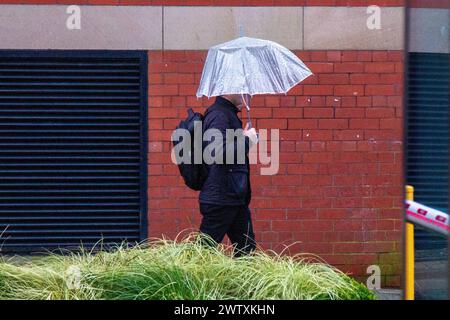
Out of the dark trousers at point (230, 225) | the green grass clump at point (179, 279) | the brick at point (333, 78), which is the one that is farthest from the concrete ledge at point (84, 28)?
the green grass clump at point (179, 279)

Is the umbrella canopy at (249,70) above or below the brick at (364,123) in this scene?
above

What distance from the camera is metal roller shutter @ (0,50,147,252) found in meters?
8.77

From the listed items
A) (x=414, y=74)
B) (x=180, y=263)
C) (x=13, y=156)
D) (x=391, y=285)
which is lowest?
(x=391, y=285)

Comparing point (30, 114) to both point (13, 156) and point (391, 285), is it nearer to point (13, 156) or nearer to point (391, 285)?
point (13, 156)

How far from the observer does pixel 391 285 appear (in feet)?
28.9

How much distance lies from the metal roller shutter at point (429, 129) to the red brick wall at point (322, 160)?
4.48 meters

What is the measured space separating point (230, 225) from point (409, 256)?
102 inches

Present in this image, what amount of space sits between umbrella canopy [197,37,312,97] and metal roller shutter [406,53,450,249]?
9.72 ft

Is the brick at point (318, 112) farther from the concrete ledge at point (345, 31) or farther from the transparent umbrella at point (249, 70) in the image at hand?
the transparent umbrella at point (249, 70)

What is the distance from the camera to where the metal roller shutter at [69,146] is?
877 centimetres

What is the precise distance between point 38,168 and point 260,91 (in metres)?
2.57

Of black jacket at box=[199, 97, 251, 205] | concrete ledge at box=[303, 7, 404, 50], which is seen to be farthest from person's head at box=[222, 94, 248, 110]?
concrete ledge at box=[303, 7, 404, 50]

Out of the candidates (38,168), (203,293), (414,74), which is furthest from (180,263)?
(38,168)

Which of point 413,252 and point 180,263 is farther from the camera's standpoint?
point 180,263
